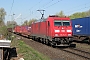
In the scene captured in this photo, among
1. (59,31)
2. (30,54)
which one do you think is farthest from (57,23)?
(30,54)

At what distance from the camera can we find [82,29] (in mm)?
27141

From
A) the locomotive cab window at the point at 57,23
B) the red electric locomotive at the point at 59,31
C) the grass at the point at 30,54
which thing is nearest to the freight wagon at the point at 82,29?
the red electric locomotive at the point at 59,31

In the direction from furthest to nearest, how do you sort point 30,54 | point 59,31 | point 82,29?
point 82,29
point 59,31
point 30,54

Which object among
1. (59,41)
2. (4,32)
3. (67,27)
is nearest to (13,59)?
(59,41)

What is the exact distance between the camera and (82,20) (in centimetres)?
2714

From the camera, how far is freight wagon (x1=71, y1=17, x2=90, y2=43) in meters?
25.7

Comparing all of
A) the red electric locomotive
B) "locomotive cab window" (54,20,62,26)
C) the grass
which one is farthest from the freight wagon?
the grass

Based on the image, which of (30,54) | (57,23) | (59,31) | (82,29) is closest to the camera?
(30,54)

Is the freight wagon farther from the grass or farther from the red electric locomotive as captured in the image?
the grass

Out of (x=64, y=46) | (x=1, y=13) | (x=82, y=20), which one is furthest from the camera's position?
(x=1, y=13)

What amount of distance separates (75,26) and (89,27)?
4.69m

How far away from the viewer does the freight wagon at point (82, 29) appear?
2570cm

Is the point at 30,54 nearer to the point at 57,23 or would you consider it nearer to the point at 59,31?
the point at 59,31

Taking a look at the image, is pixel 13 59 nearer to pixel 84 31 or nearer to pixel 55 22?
pixel 55 22
